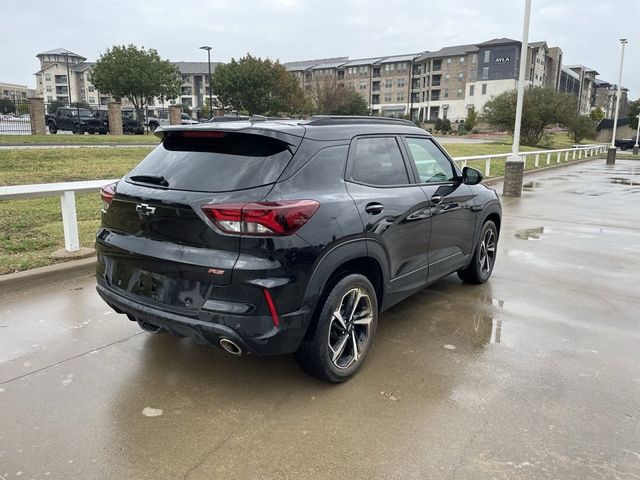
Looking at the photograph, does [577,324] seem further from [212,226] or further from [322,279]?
[212,226]

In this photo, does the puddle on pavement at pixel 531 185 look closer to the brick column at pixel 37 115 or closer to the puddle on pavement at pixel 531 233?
the puddle on pavement at pixel 531 233

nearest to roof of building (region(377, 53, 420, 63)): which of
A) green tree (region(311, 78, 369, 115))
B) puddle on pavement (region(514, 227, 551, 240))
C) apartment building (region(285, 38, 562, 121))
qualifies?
apartment building (region(285, 38, 562, 121))

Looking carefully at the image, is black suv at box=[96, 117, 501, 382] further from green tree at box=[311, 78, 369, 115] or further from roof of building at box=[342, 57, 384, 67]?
roof of building at box=[342, 57, 384, 67]

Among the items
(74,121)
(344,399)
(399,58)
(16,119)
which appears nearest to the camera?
(344,399)

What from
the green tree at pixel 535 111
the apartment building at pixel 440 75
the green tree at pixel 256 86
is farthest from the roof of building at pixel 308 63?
the green tree at pixel 535 111

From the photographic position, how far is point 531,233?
9180 mm

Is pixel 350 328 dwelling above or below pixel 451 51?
below

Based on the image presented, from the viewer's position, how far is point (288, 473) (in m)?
2.70

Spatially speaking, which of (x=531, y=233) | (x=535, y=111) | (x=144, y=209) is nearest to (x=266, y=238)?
(x=144, y=209)

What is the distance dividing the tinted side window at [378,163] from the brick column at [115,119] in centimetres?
3075

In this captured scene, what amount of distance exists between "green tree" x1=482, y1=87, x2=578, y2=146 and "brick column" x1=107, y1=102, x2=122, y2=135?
29.9 meters

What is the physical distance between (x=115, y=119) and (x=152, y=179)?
31099mm

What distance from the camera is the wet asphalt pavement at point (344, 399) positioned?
2.79 m

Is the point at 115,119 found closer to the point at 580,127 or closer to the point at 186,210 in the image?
the point at 186,210
